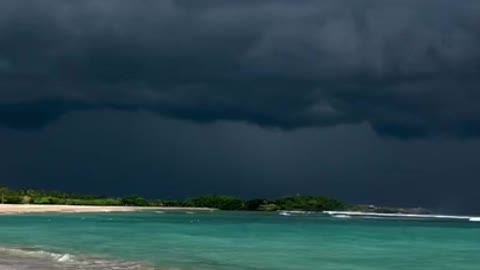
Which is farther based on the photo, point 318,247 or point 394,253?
point 318,247

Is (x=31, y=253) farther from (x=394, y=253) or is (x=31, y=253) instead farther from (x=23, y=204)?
(x=23, y=204)

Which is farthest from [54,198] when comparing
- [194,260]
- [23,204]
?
[194,260]

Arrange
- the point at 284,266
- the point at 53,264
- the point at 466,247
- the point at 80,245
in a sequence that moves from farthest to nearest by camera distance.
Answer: the point at 466,247 → the point at 80,245 → the point at 284,266 → the point at 53,264

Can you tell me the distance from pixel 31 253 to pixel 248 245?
1698 centimetres

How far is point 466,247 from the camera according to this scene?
54562 millimetres

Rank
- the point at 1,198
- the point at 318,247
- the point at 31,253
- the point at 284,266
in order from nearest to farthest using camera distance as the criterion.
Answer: the point at 284,266, the point at 31,253, the point at 318,247, the point at 1,198

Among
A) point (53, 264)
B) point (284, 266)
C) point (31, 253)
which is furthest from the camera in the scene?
point (31, 253)

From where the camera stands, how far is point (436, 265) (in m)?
38.4

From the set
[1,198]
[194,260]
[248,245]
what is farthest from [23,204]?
[194,260]

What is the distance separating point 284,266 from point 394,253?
13720mm

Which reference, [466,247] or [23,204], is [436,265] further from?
[23,204]

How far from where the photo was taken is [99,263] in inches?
1259

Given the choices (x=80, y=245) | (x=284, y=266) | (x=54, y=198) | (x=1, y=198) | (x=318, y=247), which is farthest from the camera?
(x=54, y=198)

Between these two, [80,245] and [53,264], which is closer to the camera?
[53,264]
